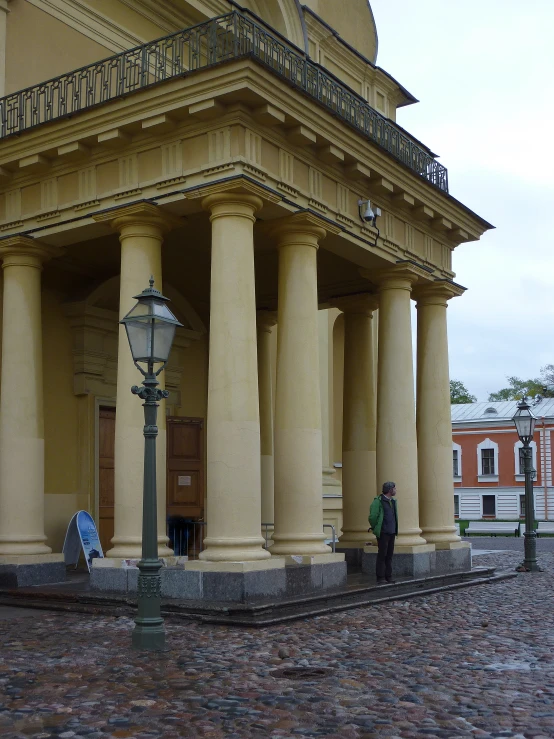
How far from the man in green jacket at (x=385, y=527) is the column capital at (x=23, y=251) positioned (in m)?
6.77

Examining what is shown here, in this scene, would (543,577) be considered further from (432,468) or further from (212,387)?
(212,387)

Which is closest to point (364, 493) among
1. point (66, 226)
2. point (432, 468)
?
point (432, 468)

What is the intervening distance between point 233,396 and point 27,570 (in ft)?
15.2

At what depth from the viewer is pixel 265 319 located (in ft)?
68.9

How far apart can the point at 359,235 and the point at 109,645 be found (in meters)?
8.64

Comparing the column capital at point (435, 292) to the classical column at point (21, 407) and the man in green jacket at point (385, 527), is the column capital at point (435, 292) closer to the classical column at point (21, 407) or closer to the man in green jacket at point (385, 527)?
the man in green jacket at point (385, 527)

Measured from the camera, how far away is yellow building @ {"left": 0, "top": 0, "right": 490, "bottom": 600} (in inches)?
520

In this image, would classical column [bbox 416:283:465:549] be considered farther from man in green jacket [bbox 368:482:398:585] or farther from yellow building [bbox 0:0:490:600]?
man in green jacket [bbox 368:482:398:585]

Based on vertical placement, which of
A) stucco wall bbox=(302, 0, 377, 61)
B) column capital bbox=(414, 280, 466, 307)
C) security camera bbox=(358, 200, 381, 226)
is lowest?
column capital bbox=(414, 280, 466, 307)

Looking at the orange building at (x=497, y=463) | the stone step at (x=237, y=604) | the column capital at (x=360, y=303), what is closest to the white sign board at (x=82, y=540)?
the stone step at (x=237, y=604)

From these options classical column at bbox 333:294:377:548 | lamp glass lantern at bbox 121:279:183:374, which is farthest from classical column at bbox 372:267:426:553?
lamp glass lantern at bbox 121:279:183:374

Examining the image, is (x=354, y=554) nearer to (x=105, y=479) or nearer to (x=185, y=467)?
(x=185, y=467)

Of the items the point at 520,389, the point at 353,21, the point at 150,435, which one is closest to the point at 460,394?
the point at 520,389

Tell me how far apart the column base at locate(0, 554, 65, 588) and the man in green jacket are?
16.9ft
